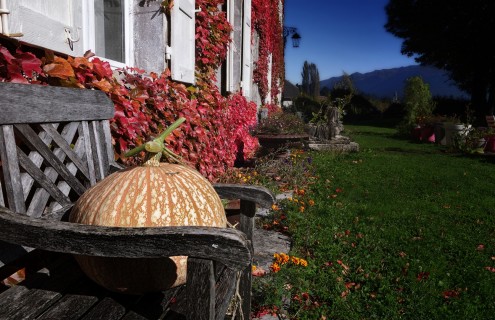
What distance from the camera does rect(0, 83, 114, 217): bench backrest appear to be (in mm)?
1483

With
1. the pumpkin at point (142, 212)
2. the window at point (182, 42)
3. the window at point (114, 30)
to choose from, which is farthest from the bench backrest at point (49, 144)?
the window at point (182, 42)

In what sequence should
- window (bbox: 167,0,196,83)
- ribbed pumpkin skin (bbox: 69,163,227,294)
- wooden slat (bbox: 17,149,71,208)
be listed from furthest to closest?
window (bbox: 167,0,196,83) → wooden slat (bbox: 17,149,71,208) → ribbed pumpkin skin (bbox: 69,163,227,294)

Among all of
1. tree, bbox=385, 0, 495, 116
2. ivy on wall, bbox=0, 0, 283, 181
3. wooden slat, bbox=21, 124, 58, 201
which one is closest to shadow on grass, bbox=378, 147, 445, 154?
ivy on wall, bbox=0, 0, 283, 181

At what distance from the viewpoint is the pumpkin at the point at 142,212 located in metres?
1.42

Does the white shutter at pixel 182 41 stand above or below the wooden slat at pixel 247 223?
above

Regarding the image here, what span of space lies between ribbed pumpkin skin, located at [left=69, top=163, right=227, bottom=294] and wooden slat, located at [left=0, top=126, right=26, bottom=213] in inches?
8.6

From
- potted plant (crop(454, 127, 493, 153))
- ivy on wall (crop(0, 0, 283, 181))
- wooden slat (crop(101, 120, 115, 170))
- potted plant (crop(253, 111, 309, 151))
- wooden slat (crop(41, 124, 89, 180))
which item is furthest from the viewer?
potted plant (crop(454, 127, 493, 153))

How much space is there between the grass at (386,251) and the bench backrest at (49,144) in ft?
4.12

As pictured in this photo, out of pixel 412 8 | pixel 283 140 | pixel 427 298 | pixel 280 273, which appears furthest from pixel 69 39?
pixel 412 8

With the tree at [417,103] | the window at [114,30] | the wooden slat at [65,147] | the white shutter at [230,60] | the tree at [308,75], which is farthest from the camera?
the tree at [308,75]

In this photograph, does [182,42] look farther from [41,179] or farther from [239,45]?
[239,45]

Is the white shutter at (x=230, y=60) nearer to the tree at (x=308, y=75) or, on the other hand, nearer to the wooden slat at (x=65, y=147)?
the wooden slat at (x=65, y=147)

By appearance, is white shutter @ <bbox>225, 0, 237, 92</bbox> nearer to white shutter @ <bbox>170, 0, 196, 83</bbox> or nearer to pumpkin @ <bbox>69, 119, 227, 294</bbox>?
white shutter @ <bbox>170, 0, 196, 83</bbox>

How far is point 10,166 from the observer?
147 cm
